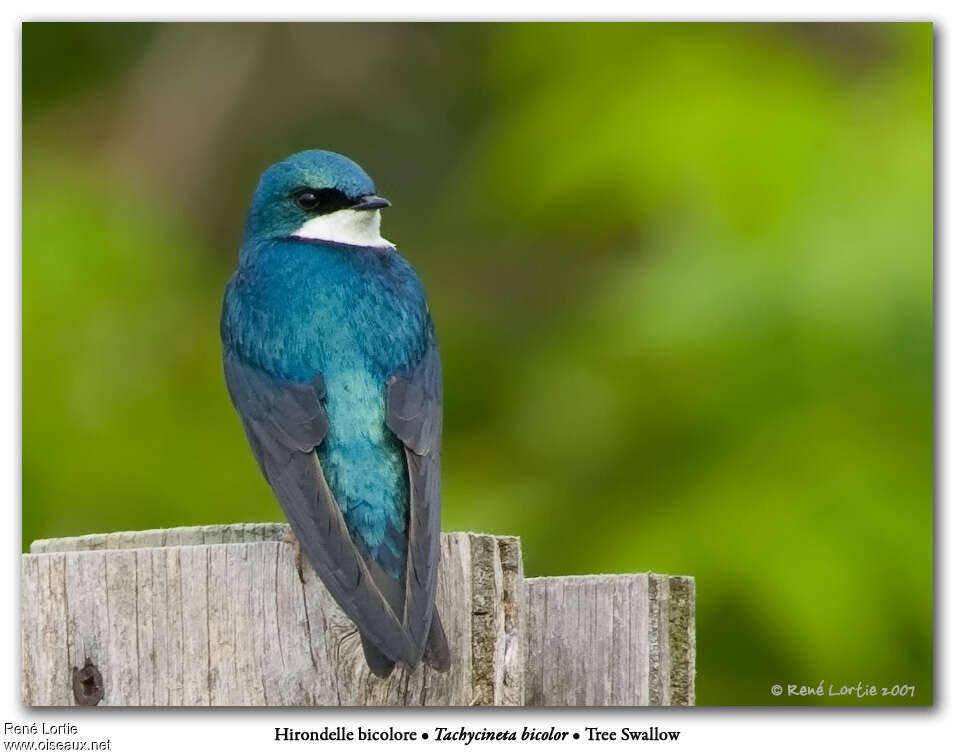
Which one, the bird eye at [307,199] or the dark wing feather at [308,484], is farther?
the bird eye at [307,199]

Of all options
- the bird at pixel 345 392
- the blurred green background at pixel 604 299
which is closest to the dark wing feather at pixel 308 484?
the bird at pixel 345 392

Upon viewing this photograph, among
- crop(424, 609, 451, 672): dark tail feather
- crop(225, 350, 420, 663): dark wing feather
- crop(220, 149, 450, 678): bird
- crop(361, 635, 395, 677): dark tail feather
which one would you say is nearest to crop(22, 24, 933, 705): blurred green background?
crop(220, 149, 450, 678): bird

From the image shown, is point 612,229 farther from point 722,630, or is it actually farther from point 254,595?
point 254,595

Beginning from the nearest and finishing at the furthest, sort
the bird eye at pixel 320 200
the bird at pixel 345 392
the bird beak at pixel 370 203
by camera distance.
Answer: the bird at pixel 345 392
the bird beak at pixel 370 203
the bird eye at pixel 320 200

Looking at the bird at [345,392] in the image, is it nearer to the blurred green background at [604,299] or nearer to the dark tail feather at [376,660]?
the dark tail feather at [376,660]

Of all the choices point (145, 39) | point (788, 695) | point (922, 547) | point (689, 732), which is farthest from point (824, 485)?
point (145, 39)

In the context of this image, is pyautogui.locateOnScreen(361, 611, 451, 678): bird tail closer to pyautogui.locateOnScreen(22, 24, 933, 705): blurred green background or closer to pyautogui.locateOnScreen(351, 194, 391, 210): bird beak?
pyautogui.locateOnScreen(22, 24, 933, 705): blurred green background
